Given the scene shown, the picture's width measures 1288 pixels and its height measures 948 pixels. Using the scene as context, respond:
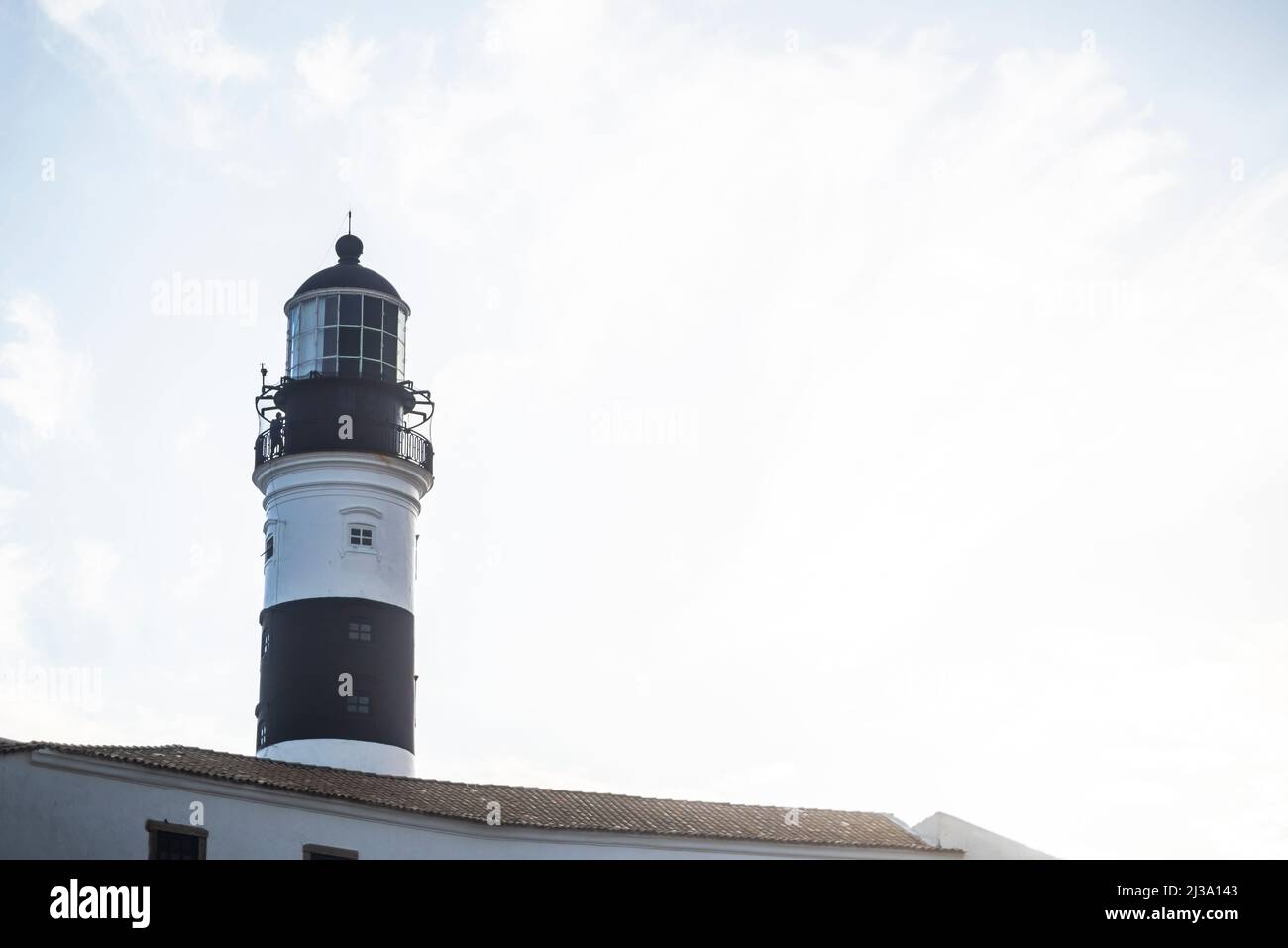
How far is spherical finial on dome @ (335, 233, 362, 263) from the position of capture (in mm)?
40250

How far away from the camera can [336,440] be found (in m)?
37.9

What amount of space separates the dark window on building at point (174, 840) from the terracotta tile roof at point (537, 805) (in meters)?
0.87

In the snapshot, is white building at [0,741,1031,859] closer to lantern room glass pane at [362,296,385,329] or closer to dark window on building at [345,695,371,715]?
dark window on building at [345,695,371,715]

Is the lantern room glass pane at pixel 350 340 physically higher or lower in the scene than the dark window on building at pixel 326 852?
higher

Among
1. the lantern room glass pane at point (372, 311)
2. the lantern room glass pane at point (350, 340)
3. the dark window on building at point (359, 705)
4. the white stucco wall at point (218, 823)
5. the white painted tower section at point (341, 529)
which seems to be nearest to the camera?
the white stucco wall at point (218, 823)

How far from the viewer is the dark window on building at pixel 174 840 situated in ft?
91.8

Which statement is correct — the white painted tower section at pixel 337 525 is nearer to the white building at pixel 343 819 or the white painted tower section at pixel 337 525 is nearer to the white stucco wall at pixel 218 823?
the white building at pixel 343 819

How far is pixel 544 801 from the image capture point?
1341 inches

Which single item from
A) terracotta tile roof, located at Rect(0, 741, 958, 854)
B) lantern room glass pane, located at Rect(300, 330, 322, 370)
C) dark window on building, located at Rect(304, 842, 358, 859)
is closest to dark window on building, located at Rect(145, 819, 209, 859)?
terracotta tile roof, located at Rect(0, 741, 958, 854)

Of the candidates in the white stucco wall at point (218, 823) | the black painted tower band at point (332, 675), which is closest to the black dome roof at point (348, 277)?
the black painted tower band at point (332, 675)

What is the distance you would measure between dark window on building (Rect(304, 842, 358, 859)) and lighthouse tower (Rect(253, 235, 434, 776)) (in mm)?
5723
